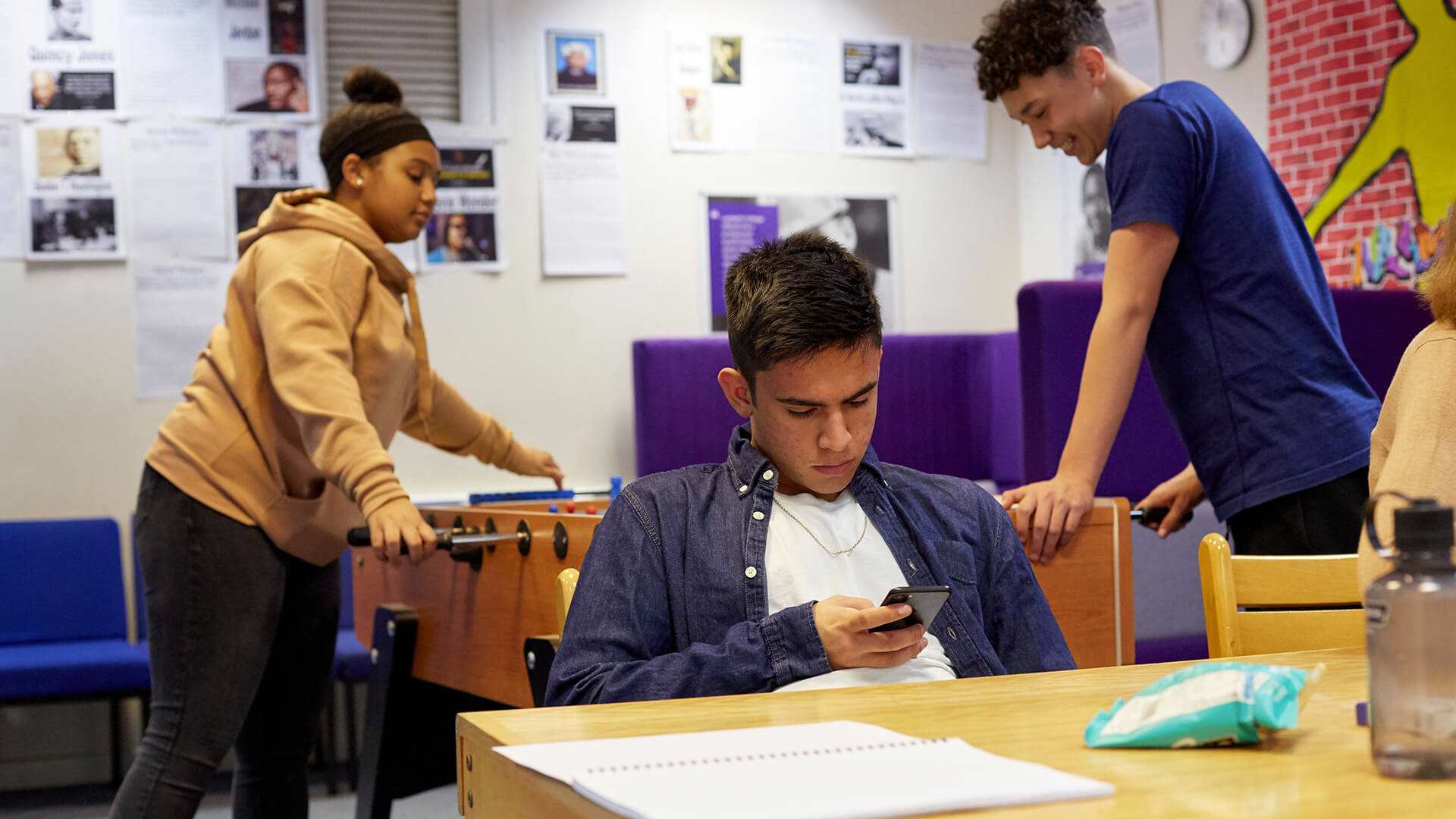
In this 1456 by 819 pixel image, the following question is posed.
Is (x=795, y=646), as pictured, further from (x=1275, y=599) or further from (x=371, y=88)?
(x=371, y=88)

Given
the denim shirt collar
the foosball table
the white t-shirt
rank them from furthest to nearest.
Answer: the foosball table → the denim shirt collar → the white t-shirt

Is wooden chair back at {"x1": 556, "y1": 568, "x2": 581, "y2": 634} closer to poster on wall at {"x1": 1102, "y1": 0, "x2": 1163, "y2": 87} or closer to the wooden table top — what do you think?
the wooden table top

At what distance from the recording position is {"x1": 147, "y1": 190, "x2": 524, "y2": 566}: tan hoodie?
98.7 inches

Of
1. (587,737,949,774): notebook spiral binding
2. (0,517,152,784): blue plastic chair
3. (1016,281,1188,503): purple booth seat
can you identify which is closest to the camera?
(587,737,949,774): notebook spiral binding

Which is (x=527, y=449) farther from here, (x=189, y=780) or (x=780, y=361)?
(x=780, y=361)

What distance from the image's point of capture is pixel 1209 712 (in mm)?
946

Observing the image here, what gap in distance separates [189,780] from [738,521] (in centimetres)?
139

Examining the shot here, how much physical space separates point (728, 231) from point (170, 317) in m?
1.99

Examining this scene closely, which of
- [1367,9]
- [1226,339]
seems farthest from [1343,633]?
[1367,9]

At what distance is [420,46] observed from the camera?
506cm

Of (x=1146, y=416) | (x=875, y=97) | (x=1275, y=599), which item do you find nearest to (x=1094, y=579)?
(x=1275, y=599)

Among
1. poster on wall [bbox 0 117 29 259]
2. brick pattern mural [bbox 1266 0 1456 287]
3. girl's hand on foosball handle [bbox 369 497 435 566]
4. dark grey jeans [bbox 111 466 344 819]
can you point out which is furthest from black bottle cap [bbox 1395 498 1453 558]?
poster on wall [bbox 0 117 29 259]

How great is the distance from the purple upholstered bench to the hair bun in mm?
1587

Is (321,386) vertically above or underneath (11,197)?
underneath
